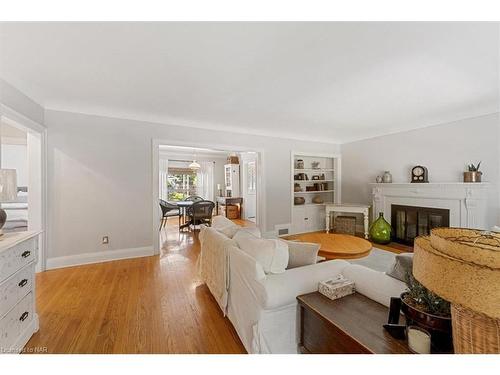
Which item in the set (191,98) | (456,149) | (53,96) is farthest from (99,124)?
(456,149)

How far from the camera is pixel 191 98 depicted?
9.68ft

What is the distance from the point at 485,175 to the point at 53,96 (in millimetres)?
6387

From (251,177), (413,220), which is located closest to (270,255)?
(413,220)

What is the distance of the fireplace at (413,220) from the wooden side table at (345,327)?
3724mm

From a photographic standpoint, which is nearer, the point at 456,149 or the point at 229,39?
the point at 229,39

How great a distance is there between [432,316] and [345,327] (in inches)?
14.2

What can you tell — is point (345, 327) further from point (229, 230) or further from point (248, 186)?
point (248, 186)

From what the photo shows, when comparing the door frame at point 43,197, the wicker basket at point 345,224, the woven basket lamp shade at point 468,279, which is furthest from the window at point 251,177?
the woven basket lamp shade at point 468,279

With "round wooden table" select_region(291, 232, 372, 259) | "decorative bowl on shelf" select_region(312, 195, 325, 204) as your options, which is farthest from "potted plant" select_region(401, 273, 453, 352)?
"decorative bowl on shelf" select_region(312, 195, 325, 204)

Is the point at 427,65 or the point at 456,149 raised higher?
the point at 427,65

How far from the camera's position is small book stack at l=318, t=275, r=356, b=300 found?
1.32 m

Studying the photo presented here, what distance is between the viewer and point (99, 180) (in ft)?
11.1

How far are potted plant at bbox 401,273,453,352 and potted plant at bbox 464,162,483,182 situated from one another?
376 cm
